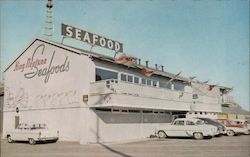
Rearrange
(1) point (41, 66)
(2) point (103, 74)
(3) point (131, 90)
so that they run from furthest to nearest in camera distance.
A: (1) point (41, 66) → (2) point (103, 74) → (3) point (131, 90)

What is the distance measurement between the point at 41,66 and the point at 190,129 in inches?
513

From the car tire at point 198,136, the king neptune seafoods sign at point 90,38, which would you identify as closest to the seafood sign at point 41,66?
the king neptune seafoods sign at point 90,38

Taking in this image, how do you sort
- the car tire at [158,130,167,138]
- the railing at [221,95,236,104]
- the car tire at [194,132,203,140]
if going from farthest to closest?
1. the railing at [221,95,236,104]
2. the car tire at [158,130,167,138]
3. the car tire at [194,132,203,140]

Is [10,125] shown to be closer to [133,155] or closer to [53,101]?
[53,101]

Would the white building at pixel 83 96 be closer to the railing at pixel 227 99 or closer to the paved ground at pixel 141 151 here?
the paved ground at pixel 141 151

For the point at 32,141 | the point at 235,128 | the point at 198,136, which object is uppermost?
the point at 235,128

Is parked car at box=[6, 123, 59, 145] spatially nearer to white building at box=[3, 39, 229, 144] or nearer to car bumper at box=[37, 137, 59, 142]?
car bumper at box=[37, 137, 59, 142]

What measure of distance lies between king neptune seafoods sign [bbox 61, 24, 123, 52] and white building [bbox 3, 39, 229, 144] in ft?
5.19

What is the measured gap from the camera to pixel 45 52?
87.9ft

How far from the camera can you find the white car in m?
24.2

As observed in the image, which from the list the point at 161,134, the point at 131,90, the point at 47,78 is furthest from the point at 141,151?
the point at 47,78

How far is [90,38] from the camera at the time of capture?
27.9 m

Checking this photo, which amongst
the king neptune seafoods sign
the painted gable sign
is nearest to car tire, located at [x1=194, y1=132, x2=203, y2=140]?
the painted gable sign

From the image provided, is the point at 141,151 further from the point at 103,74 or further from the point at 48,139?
the point at 103,74
